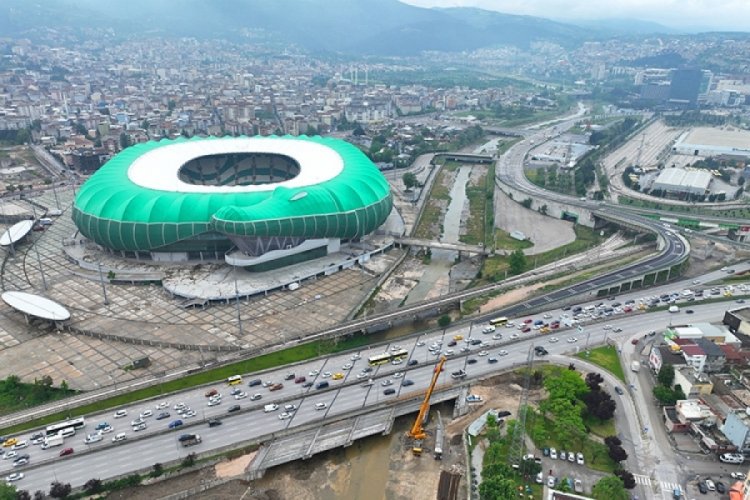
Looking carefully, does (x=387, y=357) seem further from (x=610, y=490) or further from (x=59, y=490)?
(x=59, y=490)

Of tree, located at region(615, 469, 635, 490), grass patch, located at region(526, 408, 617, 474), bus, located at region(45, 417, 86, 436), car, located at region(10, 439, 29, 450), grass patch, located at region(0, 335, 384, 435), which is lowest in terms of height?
grass patch, located at region(0, 335, 384, 435)

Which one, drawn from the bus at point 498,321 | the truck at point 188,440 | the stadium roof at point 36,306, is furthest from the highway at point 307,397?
the stadium roof at point 36,306

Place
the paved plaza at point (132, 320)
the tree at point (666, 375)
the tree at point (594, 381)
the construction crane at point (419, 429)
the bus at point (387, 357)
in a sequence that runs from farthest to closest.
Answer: the paved plaza at point (132, 320) < the bus at point (387, 357) < the tree at point (666, 375) < the tree at point (594, 381) < the construction crane at point (419, 429)

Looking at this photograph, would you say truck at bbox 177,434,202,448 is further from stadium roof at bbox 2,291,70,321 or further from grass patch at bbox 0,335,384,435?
stadium roof at bbox 2,291,70,321

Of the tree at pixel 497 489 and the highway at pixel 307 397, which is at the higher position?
the tree at pixel 497 489

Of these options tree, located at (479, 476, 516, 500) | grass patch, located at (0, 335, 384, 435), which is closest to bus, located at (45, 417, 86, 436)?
grass patch, located at (0, 335, 384, 435)

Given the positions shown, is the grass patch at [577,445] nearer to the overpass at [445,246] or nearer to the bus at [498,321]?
the bus at [498,321]
